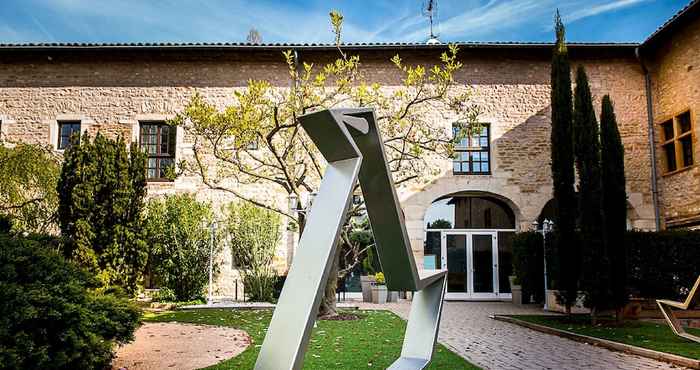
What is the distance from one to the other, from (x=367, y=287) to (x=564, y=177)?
666 cm

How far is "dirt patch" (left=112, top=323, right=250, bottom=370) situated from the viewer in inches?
210

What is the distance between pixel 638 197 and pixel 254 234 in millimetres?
11090

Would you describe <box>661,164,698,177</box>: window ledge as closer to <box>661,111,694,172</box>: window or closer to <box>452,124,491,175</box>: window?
<box>661,111,694,172</box>: window

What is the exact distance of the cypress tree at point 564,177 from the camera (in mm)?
9594

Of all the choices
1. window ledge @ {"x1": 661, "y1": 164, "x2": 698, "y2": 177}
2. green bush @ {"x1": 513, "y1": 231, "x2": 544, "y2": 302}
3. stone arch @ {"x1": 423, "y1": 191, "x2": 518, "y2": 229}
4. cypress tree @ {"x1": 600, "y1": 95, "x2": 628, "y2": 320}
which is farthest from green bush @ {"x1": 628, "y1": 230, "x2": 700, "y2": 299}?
stone arch @ {"x1": 423, "y1": 191, "x2": 518, "y2": 229}

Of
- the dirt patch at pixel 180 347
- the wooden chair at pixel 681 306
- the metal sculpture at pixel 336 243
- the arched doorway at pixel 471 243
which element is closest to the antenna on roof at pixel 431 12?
the arched doorway at pixel 471 243

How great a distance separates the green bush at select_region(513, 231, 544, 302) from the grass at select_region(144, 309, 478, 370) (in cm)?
445

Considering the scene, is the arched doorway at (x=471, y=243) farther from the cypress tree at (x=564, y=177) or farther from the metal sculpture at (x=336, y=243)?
the metal sculpture at (x=336, y=243)

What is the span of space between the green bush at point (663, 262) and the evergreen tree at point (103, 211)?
11367mm

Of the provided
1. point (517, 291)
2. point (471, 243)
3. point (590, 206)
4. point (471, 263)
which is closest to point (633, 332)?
point (590, 206)

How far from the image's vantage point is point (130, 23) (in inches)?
604

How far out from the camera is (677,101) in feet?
46.6

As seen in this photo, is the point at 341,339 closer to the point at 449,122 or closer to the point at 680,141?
the point at 449,122

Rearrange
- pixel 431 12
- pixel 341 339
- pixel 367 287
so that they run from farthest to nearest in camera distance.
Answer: pixel 431 12 < pixel 367 287 < pixel 341 339
